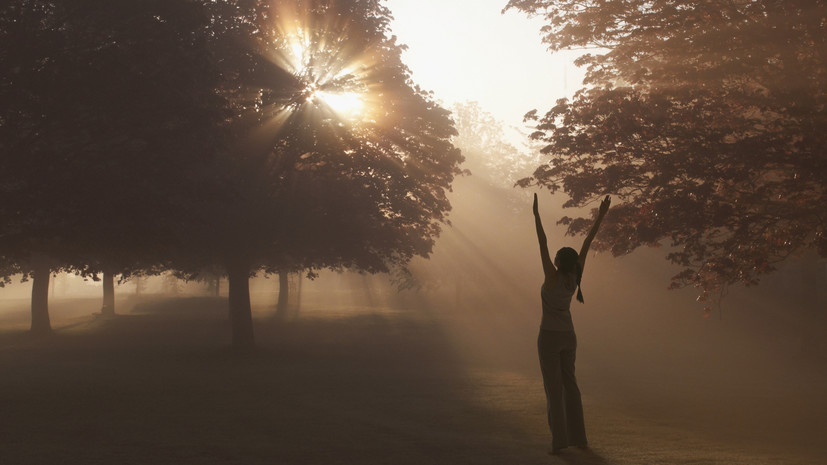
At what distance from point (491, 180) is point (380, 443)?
56.1 meters

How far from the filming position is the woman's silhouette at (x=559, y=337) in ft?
33.1

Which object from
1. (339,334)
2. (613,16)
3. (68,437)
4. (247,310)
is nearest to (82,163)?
(68,437)

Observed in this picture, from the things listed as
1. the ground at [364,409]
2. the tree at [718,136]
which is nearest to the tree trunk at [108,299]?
the ground at [364,409]

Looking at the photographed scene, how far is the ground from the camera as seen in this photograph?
1149 centimetres

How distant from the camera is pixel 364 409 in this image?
54.4 ft

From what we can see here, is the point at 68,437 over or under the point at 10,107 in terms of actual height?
under

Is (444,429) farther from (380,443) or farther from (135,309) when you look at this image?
(135,309)

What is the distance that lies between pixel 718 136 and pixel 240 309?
780 inches

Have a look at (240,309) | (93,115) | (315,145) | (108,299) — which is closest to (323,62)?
(315,145)

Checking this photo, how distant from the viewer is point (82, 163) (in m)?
17.0

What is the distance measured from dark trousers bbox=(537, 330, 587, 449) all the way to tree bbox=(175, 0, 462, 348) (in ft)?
58.3

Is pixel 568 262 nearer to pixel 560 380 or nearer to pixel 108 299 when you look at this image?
pixel 560 380

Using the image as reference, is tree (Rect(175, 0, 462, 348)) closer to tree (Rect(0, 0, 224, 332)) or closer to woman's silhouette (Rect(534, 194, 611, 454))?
tree (Rect(0, 0, 224, 332))

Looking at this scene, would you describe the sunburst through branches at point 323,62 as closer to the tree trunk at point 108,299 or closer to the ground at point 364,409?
the ground at point 364,409
